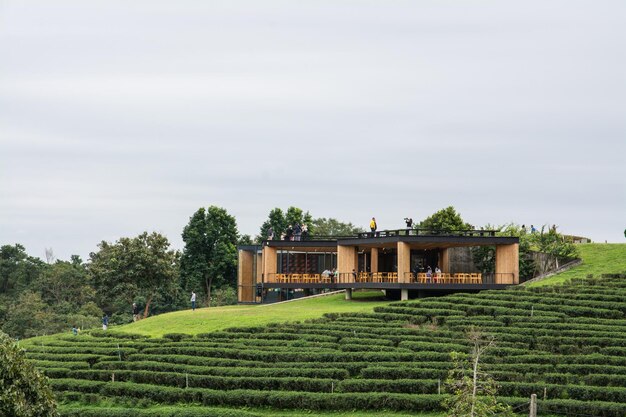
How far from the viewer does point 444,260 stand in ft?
205

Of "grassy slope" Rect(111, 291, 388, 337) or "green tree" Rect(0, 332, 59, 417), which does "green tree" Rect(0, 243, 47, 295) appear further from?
"green tree" Rect(0, 332, 59, 417)

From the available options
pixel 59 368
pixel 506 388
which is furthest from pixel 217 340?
pixel 506 388

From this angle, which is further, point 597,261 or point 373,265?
point 597,261

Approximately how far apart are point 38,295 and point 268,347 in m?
49.4

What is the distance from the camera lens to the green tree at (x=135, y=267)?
228 feet

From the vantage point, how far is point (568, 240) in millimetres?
68500

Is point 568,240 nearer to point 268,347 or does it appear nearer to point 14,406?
point 268,347

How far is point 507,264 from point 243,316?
16586mm

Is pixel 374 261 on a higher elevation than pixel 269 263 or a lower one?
higher

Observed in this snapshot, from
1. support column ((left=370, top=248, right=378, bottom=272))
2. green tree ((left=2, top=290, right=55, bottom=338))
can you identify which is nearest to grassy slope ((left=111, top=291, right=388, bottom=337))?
support column ((left=370, top=248, right=378, bottom=272))

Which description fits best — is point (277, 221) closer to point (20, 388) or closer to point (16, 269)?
point (16, 269)

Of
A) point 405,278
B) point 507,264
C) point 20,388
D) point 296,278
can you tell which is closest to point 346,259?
point 296,278

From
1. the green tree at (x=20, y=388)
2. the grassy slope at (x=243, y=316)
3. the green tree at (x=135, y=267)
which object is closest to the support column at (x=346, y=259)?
the grassy slope at (x=243, y=316)

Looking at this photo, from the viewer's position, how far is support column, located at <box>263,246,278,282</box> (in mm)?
64125
